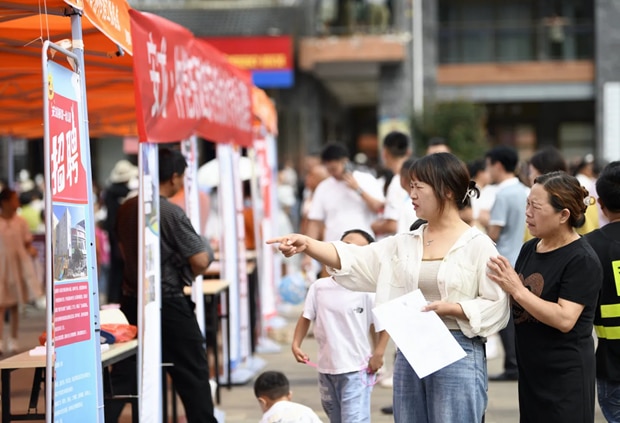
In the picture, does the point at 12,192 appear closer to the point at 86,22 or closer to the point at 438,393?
the point at 86,22

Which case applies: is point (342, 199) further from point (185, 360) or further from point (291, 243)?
point (291, 243)

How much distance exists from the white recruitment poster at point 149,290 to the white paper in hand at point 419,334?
96.8 inches

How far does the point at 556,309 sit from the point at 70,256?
234cm

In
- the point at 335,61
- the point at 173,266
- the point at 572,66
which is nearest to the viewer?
the point at 173,266

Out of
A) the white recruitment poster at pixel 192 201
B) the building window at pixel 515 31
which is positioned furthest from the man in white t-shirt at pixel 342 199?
the building window at pixel 515 31

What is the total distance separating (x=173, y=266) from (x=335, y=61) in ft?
62.9

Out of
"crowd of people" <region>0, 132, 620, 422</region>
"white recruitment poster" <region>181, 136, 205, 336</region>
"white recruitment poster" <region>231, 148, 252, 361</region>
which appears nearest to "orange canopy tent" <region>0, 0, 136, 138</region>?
"white recruitment poster" <region>181, 136, 205, 336</region>

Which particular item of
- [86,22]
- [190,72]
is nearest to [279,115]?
[190,72]

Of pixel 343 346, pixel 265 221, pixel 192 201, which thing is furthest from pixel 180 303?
pixel 265 221

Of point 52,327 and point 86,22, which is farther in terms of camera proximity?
point 86,22

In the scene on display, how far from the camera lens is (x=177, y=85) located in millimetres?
7594

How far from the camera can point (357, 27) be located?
26266 mm

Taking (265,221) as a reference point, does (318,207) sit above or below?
above

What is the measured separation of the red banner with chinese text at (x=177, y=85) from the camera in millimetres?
Result: 6594
